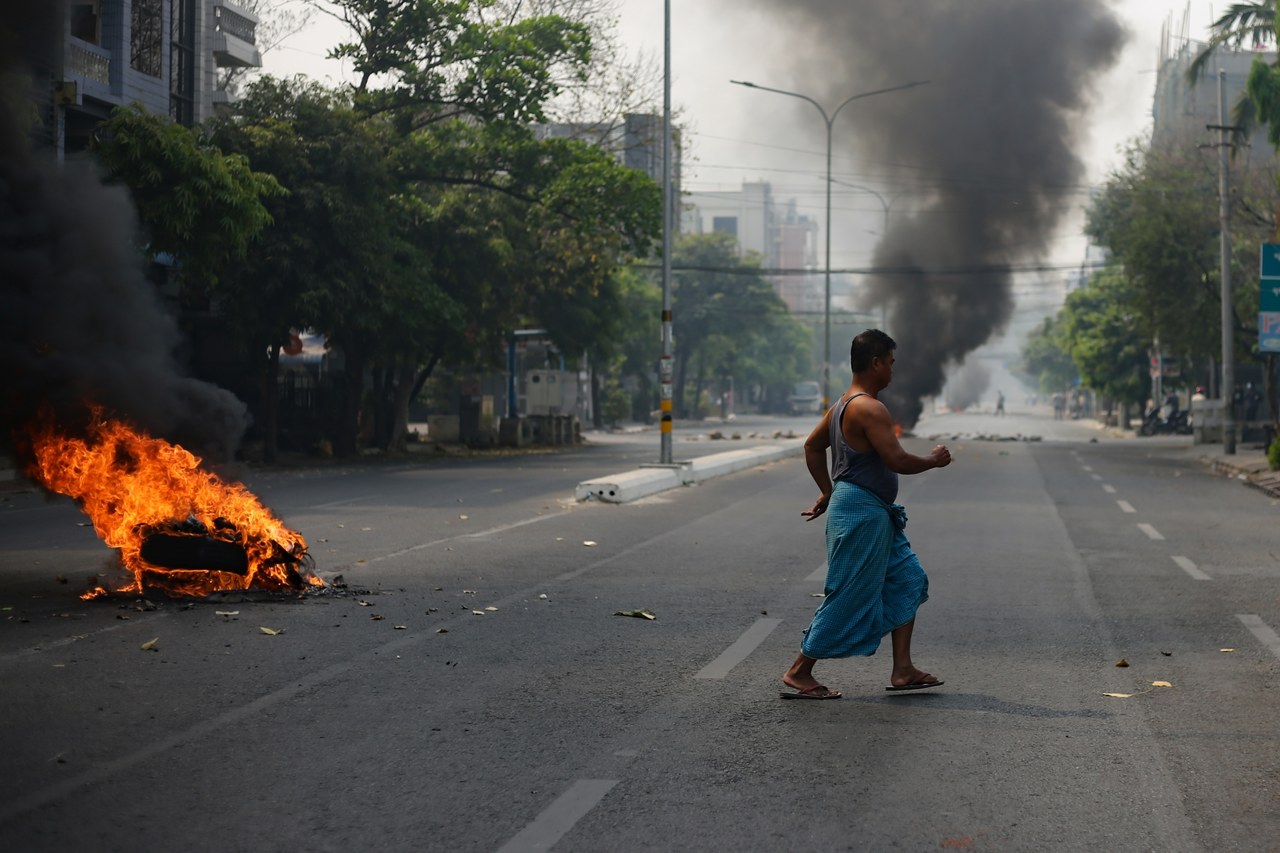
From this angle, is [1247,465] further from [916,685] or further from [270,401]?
[916,685]

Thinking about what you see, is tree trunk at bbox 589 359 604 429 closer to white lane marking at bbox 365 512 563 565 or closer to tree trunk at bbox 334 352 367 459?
tree trunk at bbox 334 352 367 459

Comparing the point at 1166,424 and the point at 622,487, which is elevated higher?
the point at 1166,424

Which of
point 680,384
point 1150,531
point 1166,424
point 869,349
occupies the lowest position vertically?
point 1150,531

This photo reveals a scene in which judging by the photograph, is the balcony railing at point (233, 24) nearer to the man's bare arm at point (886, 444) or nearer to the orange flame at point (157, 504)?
the orange flame at point (157, 504)

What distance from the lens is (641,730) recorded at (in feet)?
20.3

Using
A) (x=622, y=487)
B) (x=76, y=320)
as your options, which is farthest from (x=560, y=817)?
(x=622, y=487)

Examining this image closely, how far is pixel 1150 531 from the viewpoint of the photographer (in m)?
16.2

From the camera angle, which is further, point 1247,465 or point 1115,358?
point 1115,358

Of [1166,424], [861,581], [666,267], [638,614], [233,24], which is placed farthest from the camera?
[1166,424]

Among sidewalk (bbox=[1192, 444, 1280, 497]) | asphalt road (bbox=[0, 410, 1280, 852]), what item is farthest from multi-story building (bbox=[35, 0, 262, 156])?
sidewalk (bbox=[1192, 444, 1280, 497])

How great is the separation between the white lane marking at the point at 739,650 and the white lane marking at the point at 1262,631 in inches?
114

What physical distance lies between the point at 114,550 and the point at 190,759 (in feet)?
26.2

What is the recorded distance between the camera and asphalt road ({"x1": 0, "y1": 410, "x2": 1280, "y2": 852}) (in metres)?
4.82

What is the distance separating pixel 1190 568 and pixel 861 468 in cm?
697
